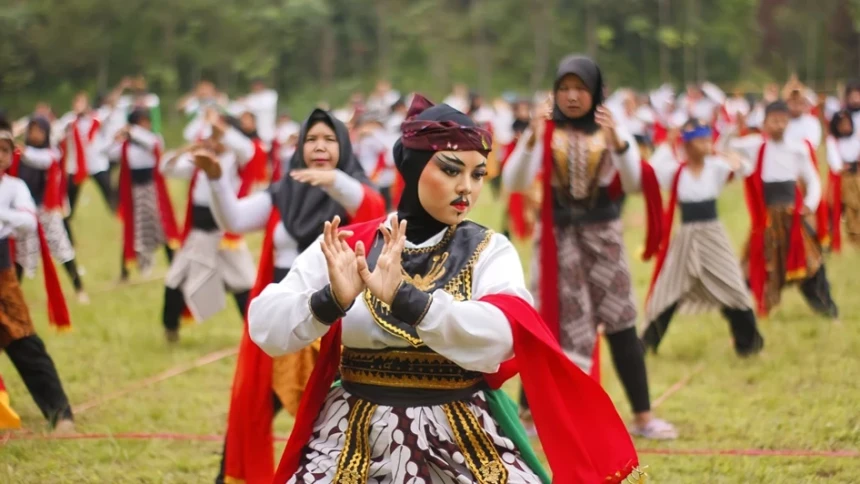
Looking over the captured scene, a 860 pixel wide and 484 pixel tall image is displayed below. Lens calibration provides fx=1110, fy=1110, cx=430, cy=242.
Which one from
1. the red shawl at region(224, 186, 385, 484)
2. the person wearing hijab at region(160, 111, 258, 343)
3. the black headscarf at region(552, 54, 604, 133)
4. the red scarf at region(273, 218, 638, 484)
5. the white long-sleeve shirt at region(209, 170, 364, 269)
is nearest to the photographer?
the red scarf at region(273, 218, 638, 484)

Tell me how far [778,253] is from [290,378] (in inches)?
170

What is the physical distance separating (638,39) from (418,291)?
32.9 meters

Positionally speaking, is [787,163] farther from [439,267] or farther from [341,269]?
[341,269]

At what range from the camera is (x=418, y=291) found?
8.46ft

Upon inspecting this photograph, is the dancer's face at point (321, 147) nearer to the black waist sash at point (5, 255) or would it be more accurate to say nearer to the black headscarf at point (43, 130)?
the black waist sash at point (5, 255)

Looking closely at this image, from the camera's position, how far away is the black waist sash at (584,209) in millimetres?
4812

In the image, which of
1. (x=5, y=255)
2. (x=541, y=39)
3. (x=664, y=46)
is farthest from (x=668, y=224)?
(x=664, y=46)

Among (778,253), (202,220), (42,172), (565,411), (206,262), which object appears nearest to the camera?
(565,411)

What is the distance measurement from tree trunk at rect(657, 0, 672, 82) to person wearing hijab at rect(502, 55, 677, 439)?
97.8ft

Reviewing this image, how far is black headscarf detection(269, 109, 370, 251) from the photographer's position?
4.09 meters

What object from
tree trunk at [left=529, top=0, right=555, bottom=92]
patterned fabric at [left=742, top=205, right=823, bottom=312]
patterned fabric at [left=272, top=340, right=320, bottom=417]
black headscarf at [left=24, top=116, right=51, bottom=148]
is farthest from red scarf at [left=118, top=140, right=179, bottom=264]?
tree trunk at [left=529, top=0, right=555, bottom=92]

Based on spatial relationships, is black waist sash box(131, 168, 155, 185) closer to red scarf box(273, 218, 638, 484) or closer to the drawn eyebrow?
the drawn eyebrow

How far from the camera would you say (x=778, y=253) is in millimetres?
7332

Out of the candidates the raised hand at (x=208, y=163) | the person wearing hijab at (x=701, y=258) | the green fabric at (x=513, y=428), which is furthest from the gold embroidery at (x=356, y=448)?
the person wearing hijab at (x=701, y=258)
